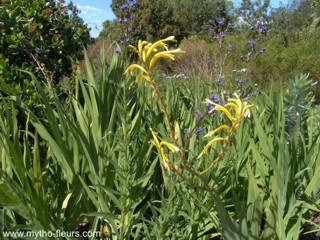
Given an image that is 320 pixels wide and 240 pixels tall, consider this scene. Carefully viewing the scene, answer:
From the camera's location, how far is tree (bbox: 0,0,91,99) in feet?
8.54

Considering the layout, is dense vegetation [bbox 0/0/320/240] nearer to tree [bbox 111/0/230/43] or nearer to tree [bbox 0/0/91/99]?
tree [bbox 0/0/91/99]

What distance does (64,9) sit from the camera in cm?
315

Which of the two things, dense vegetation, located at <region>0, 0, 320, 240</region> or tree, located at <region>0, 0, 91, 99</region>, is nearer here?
dense vegetation, located at <region>0, 0, 320, 240</region>

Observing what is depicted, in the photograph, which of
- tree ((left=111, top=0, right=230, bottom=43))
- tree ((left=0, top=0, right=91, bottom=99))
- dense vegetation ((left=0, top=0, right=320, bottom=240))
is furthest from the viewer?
tree ((left=111, top=0, right=230, bottom=43))

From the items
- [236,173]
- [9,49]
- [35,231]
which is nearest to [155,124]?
[236,173]

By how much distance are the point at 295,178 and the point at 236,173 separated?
243 millimetres

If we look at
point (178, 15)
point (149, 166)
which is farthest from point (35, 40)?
point (178, 15)

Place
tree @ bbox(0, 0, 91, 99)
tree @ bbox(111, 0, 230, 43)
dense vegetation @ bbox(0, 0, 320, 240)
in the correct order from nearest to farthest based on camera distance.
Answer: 1. dense vegetation @ bbox(0, 0, 320, 240)
2. tree @ bbox(0, 0, 91, 99)
3. tree @ bbox(111, 0, 230, 43)

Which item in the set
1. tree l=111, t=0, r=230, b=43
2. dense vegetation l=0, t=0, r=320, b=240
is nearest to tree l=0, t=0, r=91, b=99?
dense vegetation l=0, t=0, r=320, b=240

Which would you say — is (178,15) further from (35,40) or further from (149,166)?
(149,166)

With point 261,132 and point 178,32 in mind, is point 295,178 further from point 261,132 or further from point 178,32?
point 178,32

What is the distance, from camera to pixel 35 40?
9.12 ft

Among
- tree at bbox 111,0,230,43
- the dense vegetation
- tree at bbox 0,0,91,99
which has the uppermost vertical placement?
tree at bbox 111,0,230,43

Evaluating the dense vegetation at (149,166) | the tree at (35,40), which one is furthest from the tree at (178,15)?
the dense vegetation at (149,166)
